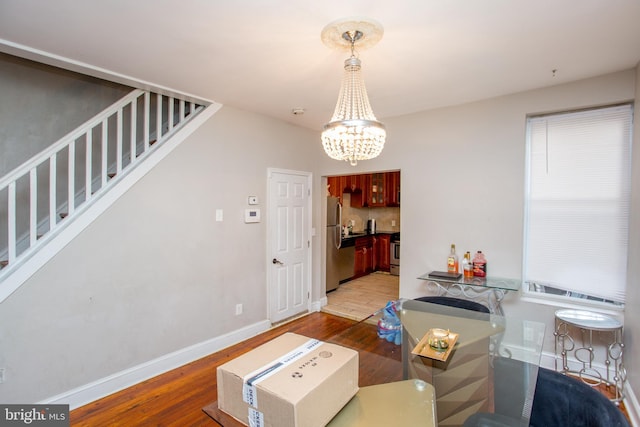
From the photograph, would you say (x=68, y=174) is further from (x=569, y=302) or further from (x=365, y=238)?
(x=365, y=238)

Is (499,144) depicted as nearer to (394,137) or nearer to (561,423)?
(394,137)

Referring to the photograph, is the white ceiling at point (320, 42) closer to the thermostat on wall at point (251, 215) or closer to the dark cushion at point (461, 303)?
the thermostat on wall at point (251, 215)

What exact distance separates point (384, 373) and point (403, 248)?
2.29 metres

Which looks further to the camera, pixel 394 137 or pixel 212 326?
pixel 394 137

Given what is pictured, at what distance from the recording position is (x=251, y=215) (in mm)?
3727

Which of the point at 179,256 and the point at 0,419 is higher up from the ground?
the point at 179,256

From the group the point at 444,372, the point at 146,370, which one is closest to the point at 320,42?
the point at 444,372

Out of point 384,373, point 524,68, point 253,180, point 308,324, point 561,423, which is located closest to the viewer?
point 561,423

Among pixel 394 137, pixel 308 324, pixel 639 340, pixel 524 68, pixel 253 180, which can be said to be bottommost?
pixel 308 324

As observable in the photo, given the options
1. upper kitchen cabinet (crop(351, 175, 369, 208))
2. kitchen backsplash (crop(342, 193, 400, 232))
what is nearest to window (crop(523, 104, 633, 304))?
upper kitchen cabinet (crop(351, 175, 369, 208))

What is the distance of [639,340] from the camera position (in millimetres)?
2211

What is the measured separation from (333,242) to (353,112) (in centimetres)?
377

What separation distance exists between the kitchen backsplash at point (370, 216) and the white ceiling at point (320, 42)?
4261 millimetres

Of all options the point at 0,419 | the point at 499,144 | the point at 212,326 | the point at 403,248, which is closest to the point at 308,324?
the point at 212,326
